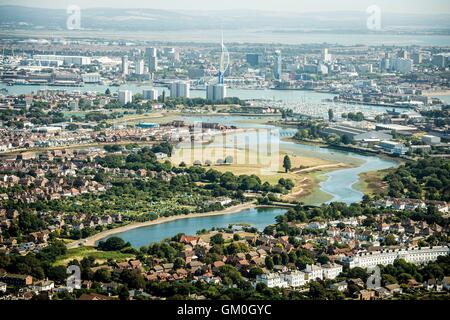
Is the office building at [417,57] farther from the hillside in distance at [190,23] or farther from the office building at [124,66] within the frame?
the office building at [124,66]

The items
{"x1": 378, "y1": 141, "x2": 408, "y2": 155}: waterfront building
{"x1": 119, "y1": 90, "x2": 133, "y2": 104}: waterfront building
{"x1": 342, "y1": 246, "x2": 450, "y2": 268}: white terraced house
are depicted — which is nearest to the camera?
{"x1": 342, "y1": 246, "x2": 450, "y2": 268}: white terraced house

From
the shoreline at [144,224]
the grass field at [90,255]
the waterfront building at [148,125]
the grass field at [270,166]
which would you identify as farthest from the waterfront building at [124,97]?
the grass field at [90,255]

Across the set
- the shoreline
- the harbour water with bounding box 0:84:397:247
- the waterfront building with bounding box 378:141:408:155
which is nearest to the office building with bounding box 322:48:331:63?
the harbour water with bounding box 0:84:397:247

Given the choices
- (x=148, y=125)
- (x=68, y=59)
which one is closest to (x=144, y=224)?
(x=148, y=125)

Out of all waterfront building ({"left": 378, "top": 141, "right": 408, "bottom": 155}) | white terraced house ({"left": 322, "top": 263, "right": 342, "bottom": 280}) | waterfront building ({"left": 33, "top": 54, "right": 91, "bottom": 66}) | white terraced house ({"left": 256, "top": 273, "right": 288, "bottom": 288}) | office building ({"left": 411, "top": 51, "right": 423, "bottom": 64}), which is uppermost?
office building ({"left": 411, "top": 51, "right": 423, "bottom": 64})

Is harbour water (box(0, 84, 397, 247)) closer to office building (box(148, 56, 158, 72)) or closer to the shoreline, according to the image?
the shoreline

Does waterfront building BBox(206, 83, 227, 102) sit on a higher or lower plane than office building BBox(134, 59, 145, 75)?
lower

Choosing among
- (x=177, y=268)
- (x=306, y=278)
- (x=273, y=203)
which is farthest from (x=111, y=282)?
(x=273, y=203)
